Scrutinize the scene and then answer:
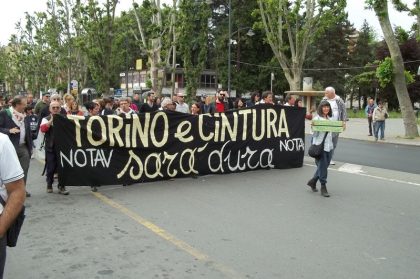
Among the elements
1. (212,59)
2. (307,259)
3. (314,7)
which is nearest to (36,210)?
(307,259)

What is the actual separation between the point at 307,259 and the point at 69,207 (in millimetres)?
3764

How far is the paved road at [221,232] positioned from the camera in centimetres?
465

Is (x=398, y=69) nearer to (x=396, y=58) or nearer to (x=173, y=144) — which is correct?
(x=396, y=58)

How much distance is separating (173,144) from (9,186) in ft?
21.0

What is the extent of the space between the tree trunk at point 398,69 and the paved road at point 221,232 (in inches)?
483

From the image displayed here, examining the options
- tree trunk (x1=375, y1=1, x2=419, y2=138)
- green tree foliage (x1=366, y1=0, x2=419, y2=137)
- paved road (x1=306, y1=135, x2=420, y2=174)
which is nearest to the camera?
paved road (x1=306, y1=135, x2=420, y2=174)

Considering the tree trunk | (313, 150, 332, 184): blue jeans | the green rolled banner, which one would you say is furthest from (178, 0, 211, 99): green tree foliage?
(313, 150, 332, 184): blue jeans

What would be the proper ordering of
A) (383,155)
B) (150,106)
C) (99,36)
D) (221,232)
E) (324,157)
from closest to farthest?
1. (221,232)
2. (324,157)
3. (150,106)
4. (383,155)
5. (99,36)

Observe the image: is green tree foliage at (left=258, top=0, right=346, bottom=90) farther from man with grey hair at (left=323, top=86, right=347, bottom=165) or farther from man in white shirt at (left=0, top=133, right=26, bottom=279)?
man in white shirt at (left=0, top=133, right=26, bottom=279)

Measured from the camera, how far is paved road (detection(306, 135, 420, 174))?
40.7ft

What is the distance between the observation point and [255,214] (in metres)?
6.68

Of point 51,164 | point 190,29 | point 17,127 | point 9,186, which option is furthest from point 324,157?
point 190,29

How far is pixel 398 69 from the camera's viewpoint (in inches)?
787

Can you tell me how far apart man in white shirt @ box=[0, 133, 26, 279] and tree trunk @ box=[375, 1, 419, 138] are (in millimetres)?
18750
